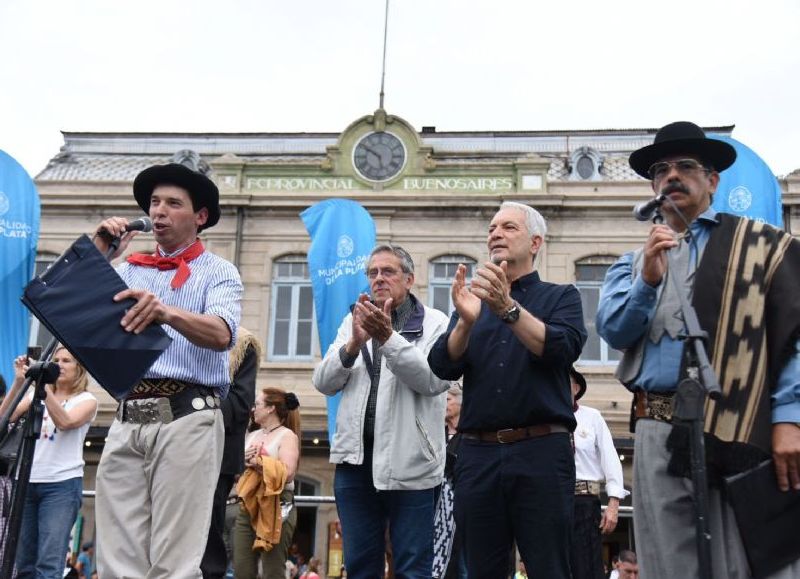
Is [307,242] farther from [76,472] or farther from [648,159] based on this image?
[648,159]

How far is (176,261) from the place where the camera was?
4699 millimetres

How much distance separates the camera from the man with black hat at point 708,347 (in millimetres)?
3408

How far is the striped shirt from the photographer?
174 inches

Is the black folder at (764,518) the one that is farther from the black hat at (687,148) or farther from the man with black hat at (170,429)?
the man with black hat at (170,429)

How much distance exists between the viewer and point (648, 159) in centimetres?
405

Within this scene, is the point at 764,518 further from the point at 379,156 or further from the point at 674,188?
the point at 379,156

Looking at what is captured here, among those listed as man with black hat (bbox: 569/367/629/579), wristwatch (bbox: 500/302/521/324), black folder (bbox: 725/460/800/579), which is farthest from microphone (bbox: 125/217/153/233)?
man with black hat (bbox: 569/367/629/579)

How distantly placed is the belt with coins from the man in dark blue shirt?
123 cm

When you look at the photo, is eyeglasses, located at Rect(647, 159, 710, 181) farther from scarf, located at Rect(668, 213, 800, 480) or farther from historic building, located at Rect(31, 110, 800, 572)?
historic building, located at Rect(31, 110, 800, 572)

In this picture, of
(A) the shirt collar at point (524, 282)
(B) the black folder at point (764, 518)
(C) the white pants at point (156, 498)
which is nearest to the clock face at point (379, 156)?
(A) the shirt collar at point (524, 282)

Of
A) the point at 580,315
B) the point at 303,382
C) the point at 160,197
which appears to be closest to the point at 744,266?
the point at 580,315

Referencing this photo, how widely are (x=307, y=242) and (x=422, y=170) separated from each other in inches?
131

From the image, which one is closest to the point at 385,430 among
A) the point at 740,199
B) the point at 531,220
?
the point at 531,220

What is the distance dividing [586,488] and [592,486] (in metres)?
0.15
